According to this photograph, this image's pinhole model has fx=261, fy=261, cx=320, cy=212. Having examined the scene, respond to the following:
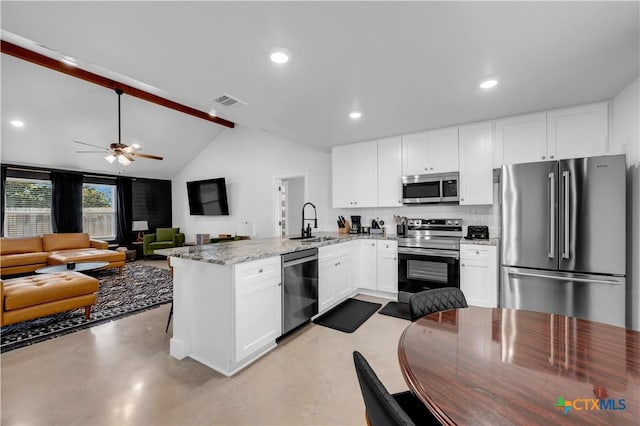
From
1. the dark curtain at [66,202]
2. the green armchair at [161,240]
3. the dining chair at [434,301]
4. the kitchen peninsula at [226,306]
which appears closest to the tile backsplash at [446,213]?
the dining chair at [434,301]

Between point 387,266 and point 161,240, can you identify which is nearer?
point 387,266

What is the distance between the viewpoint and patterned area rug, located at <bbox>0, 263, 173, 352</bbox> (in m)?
2.84

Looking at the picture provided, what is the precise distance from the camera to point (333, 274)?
3488mm

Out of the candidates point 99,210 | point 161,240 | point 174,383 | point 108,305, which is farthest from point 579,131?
point 99,210

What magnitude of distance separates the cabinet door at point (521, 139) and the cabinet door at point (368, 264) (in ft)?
6.67

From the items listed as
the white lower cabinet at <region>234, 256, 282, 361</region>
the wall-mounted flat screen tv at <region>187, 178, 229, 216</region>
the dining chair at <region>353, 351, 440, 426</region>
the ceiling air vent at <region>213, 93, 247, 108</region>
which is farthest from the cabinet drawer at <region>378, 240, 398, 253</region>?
the wall-mounted flat screen tv at <region>187, 178, 229, 216</region>

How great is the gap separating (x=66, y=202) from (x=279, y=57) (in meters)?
7.40

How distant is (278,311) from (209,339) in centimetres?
64

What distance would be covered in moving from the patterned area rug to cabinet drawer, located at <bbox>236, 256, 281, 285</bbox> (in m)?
2.39

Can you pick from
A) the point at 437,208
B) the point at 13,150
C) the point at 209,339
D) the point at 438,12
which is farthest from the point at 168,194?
the point at 438,12

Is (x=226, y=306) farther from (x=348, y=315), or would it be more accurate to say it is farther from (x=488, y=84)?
(x=488, y=84)

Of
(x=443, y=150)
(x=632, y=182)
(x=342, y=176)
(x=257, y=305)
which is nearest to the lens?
(x=257, y=305)

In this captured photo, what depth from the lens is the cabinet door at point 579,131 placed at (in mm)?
2814

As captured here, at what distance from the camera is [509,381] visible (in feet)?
2.84
